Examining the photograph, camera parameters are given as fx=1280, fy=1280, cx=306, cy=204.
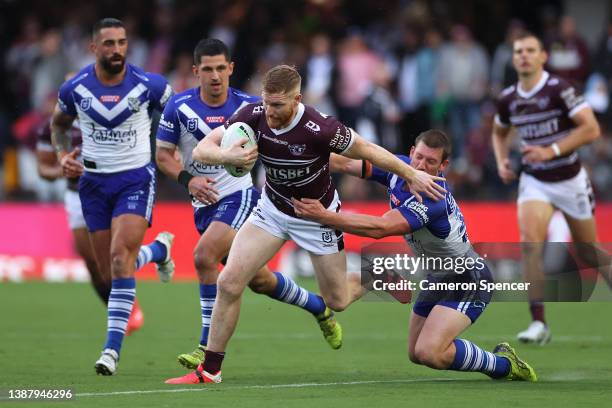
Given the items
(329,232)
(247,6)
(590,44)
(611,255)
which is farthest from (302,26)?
(329,232)

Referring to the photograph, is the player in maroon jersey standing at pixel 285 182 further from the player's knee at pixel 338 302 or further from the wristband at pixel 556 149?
the wristband at pixel 556 149

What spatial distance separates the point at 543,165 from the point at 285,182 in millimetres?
4440

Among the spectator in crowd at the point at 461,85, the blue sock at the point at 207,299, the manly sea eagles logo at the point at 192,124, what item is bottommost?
the blue sock at the point at 207,299

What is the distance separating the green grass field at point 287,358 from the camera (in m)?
8.66

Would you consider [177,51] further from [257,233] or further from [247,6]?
[257,233]

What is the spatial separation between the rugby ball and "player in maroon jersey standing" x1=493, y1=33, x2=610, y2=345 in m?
4.46

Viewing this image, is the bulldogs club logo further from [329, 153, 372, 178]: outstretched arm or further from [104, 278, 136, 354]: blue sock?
[104, 278, 136, 354]: blue sock

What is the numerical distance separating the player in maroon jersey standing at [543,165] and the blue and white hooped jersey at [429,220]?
314 cm

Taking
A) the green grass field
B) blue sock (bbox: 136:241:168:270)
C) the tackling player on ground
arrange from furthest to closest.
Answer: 1. blue sock (bbox: 136:241:168:270)
2. the tackling player on ground
3. the green grass field

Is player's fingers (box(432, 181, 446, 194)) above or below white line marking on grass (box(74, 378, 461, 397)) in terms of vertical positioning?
above

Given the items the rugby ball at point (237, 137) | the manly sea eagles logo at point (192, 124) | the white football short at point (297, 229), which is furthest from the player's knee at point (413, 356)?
the manly sea eagles logo at point (192, 124)

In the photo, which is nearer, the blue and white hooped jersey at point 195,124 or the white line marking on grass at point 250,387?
the white line marking on grass at point 250,387

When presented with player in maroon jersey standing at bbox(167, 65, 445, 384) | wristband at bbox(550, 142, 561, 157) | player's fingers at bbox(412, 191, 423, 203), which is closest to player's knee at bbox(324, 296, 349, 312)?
player in maroon jersey standing at bbox(167, 65, 445, 384)

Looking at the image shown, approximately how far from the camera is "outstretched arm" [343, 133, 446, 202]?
9008 mm
